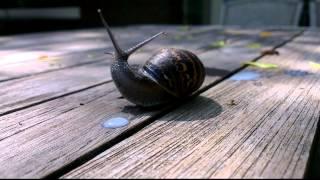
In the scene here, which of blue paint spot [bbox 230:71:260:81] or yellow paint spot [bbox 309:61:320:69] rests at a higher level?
blue paint spot [bbox 230:71:260:81]

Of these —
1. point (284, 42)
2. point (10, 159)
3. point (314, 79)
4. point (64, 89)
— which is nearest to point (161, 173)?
point (10, 159)

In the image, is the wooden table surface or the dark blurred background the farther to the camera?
the dark blurred background

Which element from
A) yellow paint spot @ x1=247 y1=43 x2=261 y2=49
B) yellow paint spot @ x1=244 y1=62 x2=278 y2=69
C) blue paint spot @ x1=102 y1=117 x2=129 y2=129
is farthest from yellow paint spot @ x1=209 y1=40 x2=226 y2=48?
blue paint spot @ x1=102 y1=117 x2=129 y2=129

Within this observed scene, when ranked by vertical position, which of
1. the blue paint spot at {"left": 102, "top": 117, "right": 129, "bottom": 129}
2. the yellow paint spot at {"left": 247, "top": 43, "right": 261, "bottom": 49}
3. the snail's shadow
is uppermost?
the blue paint spot at {"left": 102, "top": 117, "right": 129, "bottom": 129}

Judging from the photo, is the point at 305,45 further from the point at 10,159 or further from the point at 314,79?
the point at 10,159

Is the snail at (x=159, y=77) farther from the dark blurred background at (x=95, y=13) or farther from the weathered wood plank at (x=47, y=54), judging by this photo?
the dark blurred background at (x=95, y=13)

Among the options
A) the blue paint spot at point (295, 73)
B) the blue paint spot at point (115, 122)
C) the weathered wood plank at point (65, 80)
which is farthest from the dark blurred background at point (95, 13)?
the blue paint spot at point (115, 122)

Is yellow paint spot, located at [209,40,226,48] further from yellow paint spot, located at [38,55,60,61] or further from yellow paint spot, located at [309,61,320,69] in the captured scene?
yellow paint spot, located at [38,55,60,61]
